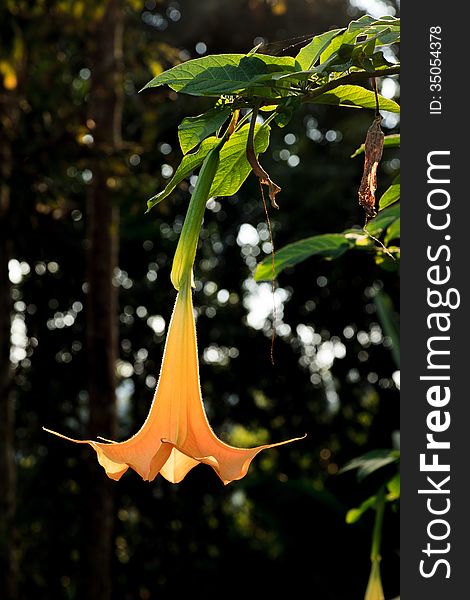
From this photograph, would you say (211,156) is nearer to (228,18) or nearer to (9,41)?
(9,41)

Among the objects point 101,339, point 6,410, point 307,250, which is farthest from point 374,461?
point 6,410

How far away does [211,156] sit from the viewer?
413 mm

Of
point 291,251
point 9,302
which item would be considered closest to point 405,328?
point 291,251

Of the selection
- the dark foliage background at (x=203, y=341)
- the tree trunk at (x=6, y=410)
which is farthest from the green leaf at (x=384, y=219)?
the tree trunk at (x=6, y=410)

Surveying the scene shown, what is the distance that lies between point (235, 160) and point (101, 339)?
1780 millimetres

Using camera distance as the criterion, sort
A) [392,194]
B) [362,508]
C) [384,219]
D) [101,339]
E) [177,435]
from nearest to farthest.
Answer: [177,435] < [392,194] < [384,219] < [362,508] < [101,339]

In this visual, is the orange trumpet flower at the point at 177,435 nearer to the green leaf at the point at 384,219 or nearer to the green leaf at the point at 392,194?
the green leaf at the point at 392,194

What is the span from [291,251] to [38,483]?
2.39m

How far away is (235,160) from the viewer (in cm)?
48

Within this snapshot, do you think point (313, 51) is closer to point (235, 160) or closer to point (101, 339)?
point (235, 160)

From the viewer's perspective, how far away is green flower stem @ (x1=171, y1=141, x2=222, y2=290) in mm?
401

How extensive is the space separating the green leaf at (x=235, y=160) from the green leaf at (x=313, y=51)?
0.15 ft

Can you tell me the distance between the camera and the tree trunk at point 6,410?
2174mm

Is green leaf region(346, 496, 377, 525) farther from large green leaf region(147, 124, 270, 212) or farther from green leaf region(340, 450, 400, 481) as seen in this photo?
large green leaf region(147, 124, 270, 212)
